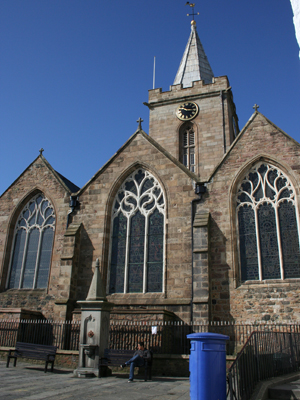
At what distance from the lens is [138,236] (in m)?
17.3

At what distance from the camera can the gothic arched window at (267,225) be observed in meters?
14.7

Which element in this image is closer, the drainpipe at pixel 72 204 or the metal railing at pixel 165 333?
the metal railing at pixel 165 333

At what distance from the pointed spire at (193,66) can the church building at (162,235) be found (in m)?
12.8

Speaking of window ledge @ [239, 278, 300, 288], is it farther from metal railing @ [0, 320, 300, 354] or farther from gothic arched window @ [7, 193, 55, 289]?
gothic arched window @ [7, 193, 55, 289]

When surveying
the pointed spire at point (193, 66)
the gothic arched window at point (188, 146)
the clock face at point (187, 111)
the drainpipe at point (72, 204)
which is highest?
the pointed spire at point (193, 66)

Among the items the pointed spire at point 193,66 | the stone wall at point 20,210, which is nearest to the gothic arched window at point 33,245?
the stone wall at point 20,210

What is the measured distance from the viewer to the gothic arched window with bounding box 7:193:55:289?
1836cm

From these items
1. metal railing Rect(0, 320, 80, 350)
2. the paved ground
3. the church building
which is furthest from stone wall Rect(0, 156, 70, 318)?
the paved ground

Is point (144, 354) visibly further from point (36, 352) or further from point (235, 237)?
point (235, 237)

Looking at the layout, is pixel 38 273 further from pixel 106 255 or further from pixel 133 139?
pixel 133 139

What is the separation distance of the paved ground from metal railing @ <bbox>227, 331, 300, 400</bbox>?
1.55 m

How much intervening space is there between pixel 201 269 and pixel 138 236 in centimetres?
378

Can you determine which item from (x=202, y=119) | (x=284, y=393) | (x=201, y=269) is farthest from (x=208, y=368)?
(x=202, y=119)

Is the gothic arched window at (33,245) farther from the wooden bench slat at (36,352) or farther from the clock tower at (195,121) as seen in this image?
the clock tower at (195,121)
